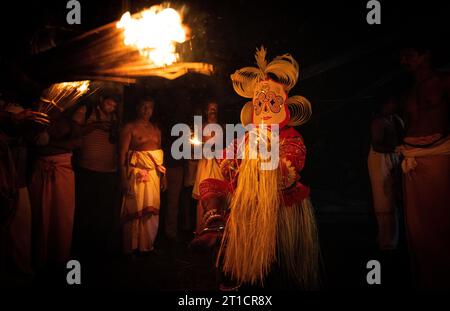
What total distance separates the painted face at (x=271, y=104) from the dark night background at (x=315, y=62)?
1.47m

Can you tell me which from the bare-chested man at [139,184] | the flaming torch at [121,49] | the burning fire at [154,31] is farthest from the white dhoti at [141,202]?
the burning fire at [154,31]

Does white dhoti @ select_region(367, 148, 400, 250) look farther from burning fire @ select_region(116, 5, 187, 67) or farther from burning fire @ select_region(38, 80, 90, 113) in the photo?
burning fire @ select_region(38, 80, 90, 113)

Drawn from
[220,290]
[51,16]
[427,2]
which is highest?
[427,2]

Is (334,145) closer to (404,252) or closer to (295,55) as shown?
(295,55)

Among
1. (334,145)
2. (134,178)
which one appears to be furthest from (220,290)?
(334,145)

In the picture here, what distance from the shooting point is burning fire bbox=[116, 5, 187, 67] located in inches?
122

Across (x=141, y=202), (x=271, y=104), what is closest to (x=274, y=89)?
(x=271, y=104)

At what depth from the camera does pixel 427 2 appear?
382 cm

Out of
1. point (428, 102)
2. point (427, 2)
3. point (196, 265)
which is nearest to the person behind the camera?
point (428, 102)

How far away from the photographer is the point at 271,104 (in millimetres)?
3092

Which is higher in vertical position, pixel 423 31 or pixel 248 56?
pixel 248 56

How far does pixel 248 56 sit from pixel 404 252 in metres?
3.72

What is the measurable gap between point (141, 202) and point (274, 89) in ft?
7.93

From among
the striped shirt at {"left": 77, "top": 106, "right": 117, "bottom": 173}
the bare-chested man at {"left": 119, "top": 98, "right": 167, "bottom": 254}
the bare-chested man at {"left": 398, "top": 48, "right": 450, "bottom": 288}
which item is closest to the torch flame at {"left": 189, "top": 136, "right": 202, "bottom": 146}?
the bare-chested man at {"left": 119, "top": 98, "right": 167, "bottom": 254}
